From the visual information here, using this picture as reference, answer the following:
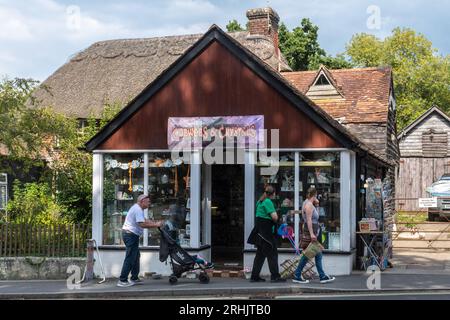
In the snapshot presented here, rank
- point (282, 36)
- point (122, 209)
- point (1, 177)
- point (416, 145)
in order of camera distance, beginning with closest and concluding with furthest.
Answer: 1. point (122, 209)
2. point (1, 177)
3. point (416, 145)
4. point (282, 36)

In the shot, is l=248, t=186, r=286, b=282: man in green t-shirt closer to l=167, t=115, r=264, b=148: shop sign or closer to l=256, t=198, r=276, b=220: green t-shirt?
l=256, t=198, r=276, b=220: green t-shirt

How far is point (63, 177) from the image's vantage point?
68.2ft

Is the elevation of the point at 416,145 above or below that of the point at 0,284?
above

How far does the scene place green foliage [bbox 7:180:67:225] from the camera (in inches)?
800

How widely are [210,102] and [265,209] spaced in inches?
138

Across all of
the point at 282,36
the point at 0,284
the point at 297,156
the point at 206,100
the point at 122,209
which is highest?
the point at 282,36

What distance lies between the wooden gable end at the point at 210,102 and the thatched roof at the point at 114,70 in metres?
13.8

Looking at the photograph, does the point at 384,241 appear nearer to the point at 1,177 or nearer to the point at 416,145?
the point at 1,177

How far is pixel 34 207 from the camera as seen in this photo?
20984 millimetres

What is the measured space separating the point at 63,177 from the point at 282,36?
27264mm

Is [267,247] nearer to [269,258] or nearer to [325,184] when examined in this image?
[269,258]

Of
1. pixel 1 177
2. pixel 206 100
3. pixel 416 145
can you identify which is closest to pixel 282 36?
pixel 416 145

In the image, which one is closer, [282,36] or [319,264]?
[319,264]
